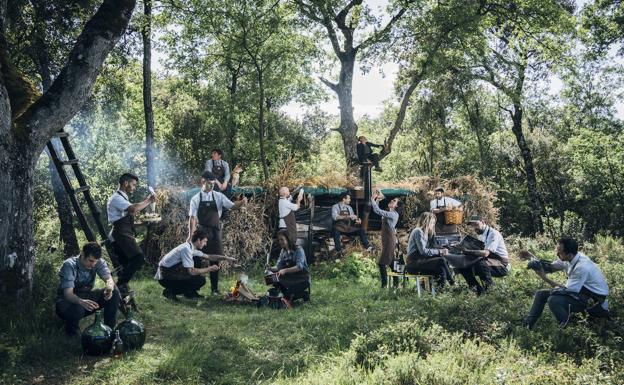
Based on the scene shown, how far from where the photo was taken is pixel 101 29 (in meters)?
7.29

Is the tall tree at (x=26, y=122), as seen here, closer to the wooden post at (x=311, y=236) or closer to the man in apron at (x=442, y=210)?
the wooden post at (x=311, y=236)

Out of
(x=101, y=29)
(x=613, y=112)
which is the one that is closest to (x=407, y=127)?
(x=613, y=112)

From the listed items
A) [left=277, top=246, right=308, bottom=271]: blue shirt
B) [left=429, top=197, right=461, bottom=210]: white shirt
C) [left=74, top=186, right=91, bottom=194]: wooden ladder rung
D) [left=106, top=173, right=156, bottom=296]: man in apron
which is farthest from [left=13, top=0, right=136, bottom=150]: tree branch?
[left=429, top=197, right=461, bottom=210]: white shirt

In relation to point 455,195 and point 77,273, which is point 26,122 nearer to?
point 77,273

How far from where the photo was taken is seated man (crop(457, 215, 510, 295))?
9.32 m

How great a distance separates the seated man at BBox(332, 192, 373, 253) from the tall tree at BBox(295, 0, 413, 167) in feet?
23.8

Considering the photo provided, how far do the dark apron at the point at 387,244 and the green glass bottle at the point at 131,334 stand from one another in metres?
5.91

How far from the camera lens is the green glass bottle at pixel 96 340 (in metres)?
6.08

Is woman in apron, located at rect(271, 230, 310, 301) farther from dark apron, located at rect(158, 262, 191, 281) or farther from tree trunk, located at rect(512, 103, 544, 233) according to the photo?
tree trunk, located at rect(512, 103, 544, 233)

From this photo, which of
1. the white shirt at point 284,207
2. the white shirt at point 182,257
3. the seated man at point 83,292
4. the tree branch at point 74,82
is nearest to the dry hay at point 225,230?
the white shirt at point 284,207

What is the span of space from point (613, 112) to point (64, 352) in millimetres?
34534

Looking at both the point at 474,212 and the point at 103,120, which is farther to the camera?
the point at 103,120

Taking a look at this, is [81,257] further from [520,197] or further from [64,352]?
[520,197]

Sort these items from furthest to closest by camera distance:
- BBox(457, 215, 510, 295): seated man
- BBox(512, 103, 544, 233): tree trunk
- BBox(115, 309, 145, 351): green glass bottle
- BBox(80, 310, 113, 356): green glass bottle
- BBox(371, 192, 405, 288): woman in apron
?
BBox(512, 103, 544, 233): tree trunk, BBox(371, 192, 405, 288): woman in apron, BBox(457, 215, 510, 295): seated man, BBox(115, 309, 145, 351): green glass bottle, BBox(80, 310, 113, 356): green glass bottle
